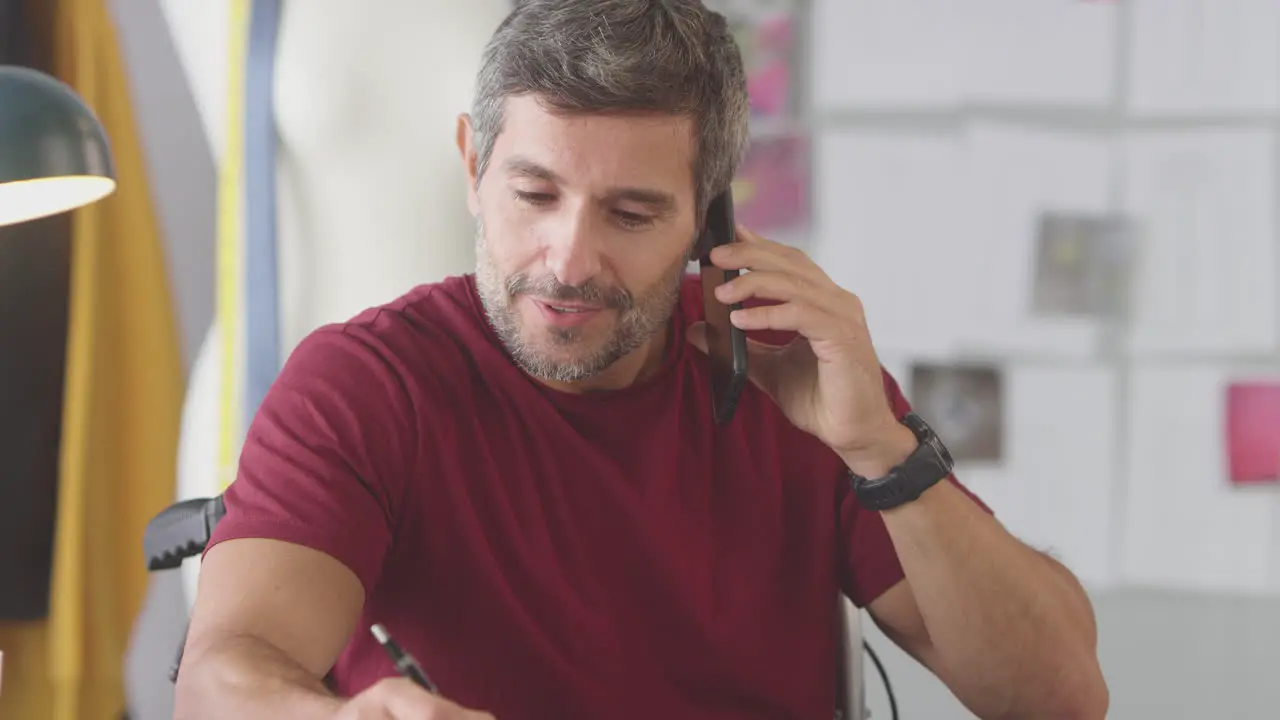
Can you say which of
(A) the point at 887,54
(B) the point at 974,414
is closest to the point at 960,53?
(A) the point at 887,54

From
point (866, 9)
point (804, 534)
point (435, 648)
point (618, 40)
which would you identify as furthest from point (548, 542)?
point (866, 9)

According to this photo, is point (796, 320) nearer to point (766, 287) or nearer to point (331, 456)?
point (766, 287)

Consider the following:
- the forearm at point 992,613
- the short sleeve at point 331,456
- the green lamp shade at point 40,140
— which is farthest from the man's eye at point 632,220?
the green lamp shade at point 40,140

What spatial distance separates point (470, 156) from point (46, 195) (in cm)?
39

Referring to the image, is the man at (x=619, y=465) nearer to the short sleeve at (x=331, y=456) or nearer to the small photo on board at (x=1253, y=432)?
the short sleeve at (x=331, y=456)

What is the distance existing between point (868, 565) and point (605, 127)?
494 millimetres

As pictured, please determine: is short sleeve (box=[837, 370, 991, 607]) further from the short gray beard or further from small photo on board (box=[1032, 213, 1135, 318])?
small photo on board (box=[1032, 213, 1135, 318])

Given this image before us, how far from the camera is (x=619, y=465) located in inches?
44.4

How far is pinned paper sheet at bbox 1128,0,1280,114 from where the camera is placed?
179cm

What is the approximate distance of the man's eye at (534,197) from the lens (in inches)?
41.8

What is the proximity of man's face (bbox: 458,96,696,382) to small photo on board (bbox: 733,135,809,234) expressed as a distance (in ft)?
2.63

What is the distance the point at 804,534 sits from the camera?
1193 millimetres

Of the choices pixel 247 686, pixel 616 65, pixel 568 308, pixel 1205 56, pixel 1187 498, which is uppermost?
pixel 1205 56

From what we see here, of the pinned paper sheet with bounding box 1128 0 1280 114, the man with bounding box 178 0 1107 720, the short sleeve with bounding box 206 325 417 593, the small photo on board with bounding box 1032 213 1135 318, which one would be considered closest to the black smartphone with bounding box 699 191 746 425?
the man with bounding box 178 0 1107 720
